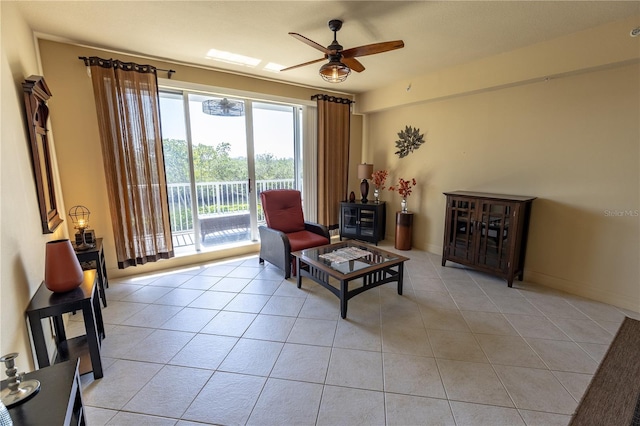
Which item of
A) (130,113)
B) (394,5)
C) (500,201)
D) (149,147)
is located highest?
(394,5)

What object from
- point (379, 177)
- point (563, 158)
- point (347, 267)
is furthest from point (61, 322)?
point (563, 158)

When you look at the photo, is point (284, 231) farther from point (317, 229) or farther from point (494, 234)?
point (494, 234)

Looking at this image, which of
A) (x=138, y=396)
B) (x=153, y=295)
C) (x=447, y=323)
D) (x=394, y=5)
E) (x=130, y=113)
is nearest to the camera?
(x=138, y=396)

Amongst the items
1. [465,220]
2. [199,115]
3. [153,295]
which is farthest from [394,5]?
[153,295]

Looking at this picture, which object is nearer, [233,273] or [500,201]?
[500,201]

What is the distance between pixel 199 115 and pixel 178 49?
872 millimetres

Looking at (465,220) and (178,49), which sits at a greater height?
(178,49)

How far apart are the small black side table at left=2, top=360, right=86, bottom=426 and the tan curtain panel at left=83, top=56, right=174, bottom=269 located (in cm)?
239

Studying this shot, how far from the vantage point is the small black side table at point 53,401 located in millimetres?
911

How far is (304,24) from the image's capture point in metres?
2.45

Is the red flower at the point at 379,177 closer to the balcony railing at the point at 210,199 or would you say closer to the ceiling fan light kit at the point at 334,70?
the balcony railing at the point at 210,199

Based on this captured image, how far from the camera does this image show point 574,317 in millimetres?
2500

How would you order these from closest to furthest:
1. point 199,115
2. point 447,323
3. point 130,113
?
point 447,323 → point 130,113 → point 199,115

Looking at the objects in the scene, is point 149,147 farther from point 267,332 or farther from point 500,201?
point 500,201
